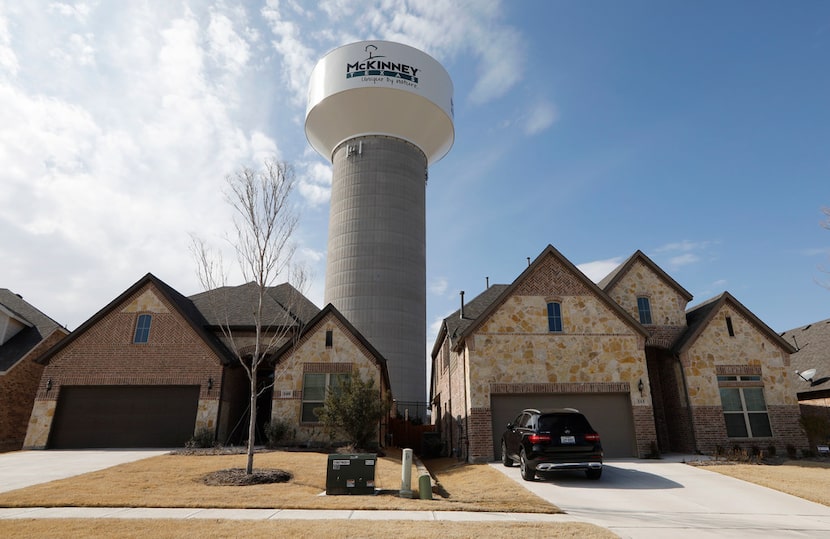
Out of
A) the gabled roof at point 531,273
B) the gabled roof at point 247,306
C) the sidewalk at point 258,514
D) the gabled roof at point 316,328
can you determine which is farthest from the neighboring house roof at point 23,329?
the gabled roof at point 531,273

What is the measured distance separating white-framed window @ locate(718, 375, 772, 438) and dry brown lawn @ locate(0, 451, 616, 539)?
37.2 ft

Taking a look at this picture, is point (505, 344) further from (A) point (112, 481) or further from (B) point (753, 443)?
(A) point (112, 481)

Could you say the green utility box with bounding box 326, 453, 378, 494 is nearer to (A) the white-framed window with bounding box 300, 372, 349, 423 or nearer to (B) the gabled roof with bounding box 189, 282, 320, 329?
(A) the white-framed window with bounding box 300, 372, 349, 423

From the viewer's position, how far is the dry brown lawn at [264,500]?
7.05m

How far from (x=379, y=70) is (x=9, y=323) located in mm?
28907

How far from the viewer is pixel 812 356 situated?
24516 mm

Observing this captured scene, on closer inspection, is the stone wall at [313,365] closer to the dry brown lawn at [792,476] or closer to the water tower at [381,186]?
the dry brown lawn at [792,476]

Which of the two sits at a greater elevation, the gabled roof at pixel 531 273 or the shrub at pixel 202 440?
the gabled roof at pixel 531 273

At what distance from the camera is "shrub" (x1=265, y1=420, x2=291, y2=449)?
19.3 meters

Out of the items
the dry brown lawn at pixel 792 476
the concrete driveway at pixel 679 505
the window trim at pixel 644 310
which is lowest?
the concrete driveway at pixel 679 505

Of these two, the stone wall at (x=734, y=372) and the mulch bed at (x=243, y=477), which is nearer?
the mulch bed at (x=243, y=477)

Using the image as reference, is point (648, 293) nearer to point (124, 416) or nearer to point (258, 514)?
point (258, 514)

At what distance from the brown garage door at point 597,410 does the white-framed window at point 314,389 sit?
21.8 ft

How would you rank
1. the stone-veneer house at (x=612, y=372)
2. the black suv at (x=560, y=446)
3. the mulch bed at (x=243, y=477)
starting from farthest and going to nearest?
the stone-veneer house at (x=612, y=372) → the black suv at (x=560, y=446) → the mulch bed at (x=243, y=477)
